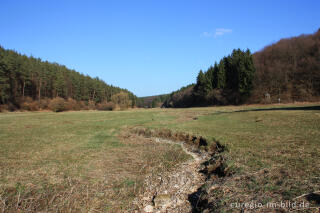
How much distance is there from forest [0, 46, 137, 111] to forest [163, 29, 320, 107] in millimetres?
47839

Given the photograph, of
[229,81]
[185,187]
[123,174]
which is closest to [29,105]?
[123,174]

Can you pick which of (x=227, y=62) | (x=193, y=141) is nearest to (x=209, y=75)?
(x=227, y=62)

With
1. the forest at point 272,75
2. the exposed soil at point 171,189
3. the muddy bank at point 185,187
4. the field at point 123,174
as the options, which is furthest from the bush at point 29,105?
the exposed soil at point 171,189

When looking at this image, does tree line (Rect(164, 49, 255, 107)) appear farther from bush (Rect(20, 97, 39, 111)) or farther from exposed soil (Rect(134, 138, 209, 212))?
bush (Rect(20, 97, 39, 111))

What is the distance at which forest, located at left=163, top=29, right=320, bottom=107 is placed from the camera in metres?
51.6

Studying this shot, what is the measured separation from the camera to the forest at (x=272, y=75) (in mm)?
51594

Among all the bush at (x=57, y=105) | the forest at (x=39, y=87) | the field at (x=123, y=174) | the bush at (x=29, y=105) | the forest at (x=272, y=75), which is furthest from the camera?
the bush at (x=57, y=105)

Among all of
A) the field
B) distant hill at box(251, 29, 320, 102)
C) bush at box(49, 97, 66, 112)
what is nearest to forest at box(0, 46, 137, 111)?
bush at box(49, 97, 66, 112)

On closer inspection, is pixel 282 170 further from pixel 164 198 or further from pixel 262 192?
pixel 164 198

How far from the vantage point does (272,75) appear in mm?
56375

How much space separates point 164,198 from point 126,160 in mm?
4073

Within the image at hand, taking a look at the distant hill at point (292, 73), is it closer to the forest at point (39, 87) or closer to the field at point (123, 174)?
the field at point (123, 174)

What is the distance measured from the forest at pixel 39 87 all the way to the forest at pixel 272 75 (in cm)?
4784

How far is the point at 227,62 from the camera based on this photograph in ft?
231
